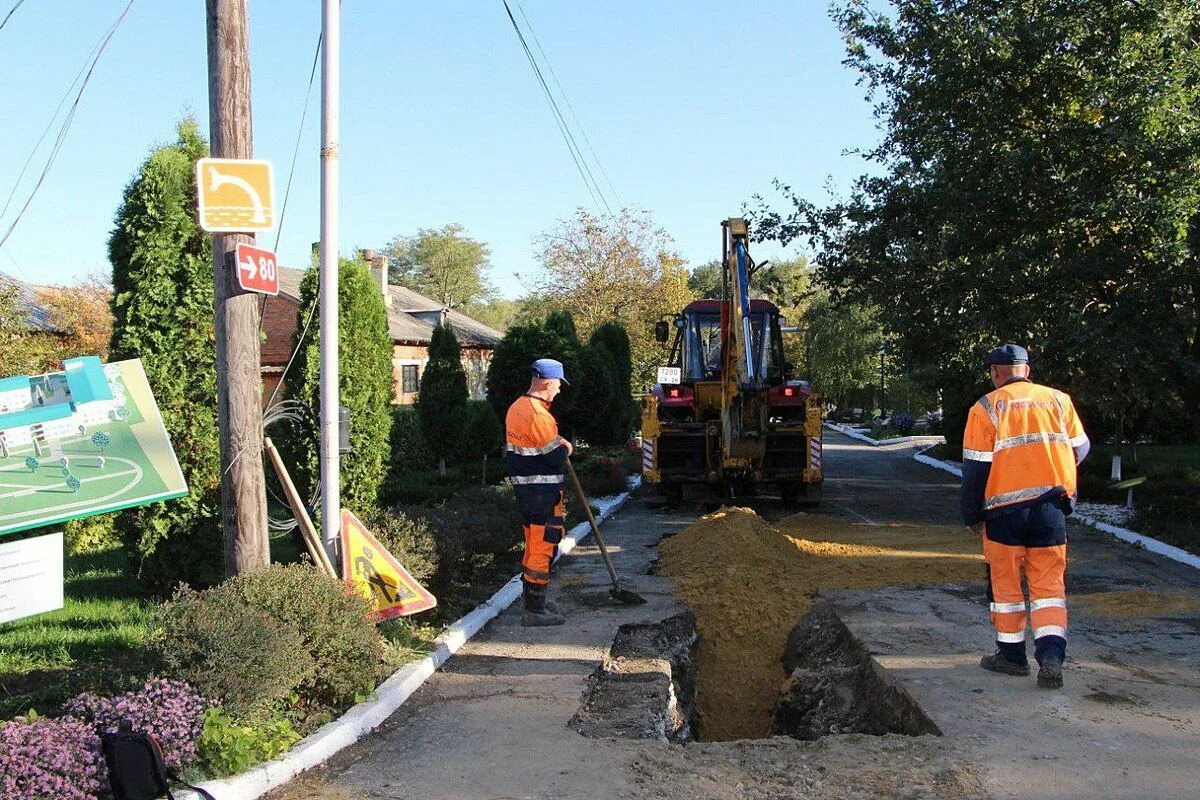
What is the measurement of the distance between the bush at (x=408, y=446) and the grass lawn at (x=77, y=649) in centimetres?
1377

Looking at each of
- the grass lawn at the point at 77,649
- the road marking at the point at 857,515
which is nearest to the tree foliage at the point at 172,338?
the grass lawn at the point at 77,649

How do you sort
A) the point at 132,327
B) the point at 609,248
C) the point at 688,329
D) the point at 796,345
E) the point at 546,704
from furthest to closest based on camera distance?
the point at 796,345, the point at 609,248, the point at 688,329, the point at 132,327, the point at 546,704

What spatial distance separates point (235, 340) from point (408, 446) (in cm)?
1798

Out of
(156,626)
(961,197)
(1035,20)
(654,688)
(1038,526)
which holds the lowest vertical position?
(654,688)

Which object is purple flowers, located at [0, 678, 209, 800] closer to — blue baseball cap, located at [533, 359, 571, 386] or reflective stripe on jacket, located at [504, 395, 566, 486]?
reflective stripe on jacket, located at [504, 395, 566, 486]

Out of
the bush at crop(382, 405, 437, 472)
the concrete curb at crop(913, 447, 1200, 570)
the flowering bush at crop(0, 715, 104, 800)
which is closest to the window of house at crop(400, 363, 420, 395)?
the bush at crop(382, 405, 437, 472)

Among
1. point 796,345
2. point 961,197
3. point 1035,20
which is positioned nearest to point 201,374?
point 961,197

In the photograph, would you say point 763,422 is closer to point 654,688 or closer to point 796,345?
point 654,688

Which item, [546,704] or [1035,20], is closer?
[546,704]

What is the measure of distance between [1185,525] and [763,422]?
5400 mm

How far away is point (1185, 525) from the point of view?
38.7 feet

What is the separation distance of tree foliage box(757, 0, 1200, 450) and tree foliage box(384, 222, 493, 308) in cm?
6757

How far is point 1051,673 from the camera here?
5.70 meters

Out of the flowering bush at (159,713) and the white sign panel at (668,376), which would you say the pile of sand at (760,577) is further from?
the flowering bush at (159,713)
